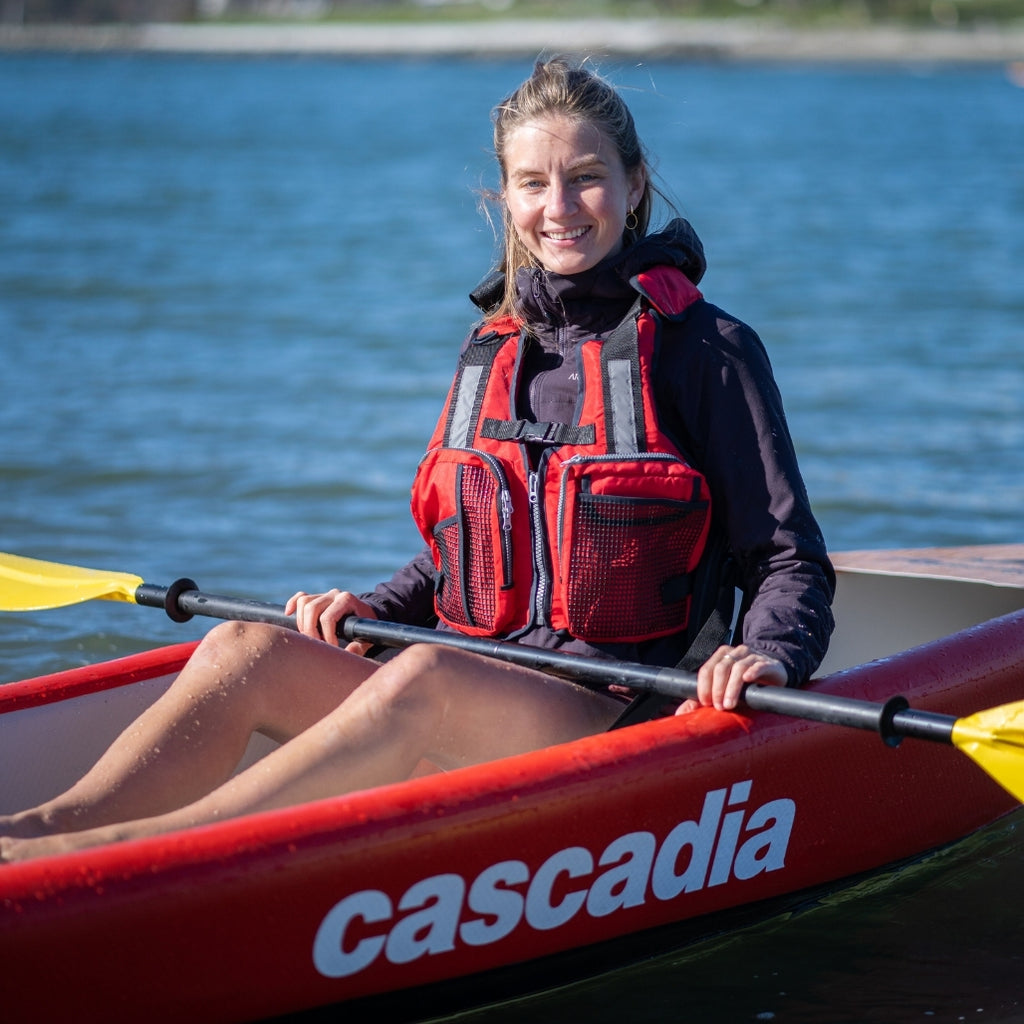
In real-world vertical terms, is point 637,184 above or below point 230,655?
above

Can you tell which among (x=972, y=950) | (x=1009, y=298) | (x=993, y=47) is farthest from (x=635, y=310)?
(x=993, y=47)

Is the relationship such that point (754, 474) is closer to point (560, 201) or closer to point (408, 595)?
point (560, 201)

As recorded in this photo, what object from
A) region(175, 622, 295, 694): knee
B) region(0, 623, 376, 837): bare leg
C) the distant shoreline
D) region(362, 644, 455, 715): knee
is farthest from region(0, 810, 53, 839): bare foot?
the distant shoreline

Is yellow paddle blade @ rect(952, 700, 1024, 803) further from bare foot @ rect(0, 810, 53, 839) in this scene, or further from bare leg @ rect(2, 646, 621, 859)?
bare foot @ rect(0, 810, 53, 839)

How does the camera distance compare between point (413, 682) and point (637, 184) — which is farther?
point (637, 184)

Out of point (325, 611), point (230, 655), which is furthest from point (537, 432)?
point (230, 655)

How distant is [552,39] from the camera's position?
5503cm

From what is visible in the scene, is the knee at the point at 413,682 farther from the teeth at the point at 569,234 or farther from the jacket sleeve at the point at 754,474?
the teeth at the point at 569,234

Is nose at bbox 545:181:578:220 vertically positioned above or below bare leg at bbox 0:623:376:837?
above

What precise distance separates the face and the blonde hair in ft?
0.05

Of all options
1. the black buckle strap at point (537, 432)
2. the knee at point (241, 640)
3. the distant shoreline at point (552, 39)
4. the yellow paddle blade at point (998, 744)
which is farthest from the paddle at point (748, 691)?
the distant shoreline at point (552, 39)

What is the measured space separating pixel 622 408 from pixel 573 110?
47cm

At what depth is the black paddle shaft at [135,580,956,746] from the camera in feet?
7.38

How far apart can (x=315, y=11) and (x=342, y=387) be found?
205 feet
